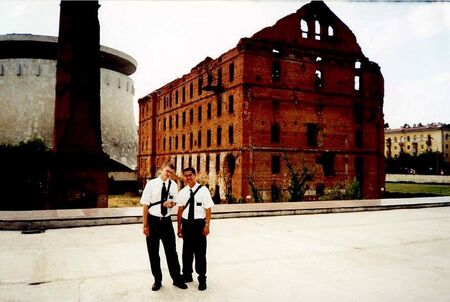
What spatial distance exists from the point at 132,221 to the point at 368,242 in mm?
5595

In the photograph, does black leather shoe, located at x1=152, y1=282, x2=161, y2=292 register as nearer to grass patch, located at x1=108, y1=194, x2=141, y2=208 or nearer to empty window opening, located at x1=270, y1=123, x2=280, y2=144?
empty window opening, located at x1=270, y1=123, x2=280, y2=144

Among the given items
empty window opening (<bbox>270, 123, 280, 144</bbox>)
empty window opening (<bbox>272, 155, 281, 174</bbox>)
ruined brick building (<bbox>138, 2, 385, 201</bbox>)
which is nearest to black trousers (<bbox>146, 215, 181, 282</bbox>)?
ruined brick building (<bbox>138, 2, 385, 201</bbox>)

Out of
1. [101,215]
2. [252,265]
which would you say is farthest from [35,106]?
[252,265]

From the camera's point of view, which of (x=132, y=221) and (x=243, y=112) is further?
(x=243, y=112)

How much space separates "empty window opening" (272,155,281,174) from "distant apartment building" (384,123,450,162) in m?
53.4

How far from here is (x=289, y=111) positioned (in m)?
25.7

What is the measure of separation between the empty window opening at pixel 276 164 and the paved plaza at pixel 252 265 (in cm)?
1585

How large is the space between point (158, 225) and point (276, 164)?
21.3 meters

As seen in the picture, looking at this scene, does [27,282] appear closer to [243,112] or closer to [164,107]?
[243,112]

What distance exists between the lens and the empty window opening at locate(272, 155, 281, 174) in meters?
25.0

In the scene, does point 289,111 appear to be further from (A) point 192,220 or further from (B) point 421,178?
(B) point 421,178

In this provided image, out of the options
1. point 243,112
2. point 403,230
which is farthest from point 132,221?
point 243,112

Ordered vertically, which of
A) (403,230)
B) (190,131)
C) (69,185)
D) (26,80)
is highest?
(26,80)

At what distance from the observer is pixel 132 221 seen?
917 cm
